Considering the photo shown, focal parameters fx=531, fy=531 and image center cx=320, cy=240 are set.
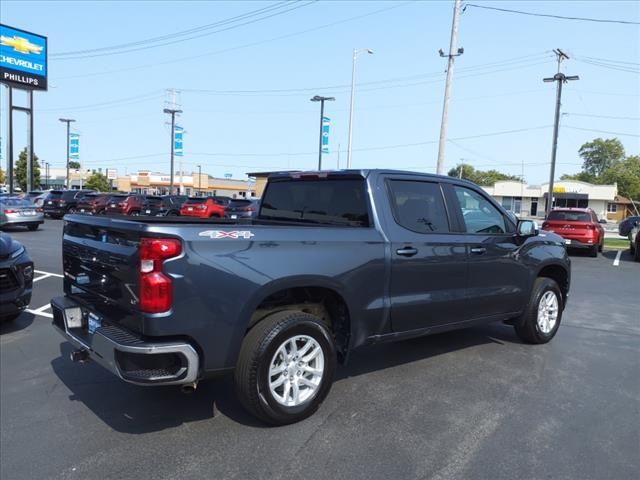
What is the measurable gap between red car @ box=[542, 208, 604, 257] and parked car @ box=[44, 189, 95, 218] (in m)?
25.1

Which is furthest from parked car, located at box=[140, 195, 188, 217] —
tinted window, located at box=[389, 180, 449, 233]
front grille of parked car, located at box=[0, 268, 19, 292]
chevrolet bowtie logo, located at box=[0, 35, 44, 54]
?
tinted window, located at box=[389, 180, 449, 233]

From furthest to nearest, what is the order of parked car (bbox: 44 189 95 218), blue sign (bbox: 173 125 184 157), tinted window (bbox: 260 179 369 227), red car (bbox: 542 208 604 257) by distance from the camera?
blue sign (bbox: 173 125 184 157), parked car (bbox: 44 189 95 218), red car (bbox: 542 208 604 257), tinted window (bbox: 260 179 369 227)

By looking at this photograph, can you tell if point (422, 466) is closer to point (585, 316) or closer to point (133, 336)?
point (133, 336)

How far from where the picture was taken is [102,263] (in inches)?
148

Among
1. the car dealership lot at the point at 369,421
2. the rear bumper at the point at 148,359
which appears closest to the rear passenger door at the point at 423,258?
the car dealership lot at the point at 369,421

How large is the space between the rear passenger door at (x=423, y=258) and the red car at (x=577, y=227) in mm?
13617

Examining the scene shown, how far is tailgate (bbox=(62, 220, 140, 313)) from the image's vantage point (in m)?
3.41

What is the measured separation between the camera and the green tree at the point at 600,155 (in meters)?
123

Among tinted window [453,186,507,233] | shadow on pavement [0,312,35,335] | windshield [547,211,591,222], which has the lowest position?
shadow on pavement [0,312,35,335]

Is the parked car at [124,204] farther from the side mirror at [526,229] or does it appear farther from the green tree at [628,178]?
the green tree at [628,178]

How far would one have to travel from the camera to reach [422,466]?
11.0ft

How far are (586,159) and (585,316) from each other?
136 meters

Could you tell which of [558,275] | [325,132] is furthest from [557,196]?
[558,275]

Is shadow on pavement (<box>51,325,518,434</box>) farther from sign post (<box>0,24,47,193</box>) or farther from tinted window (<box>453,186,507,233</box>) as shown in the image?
sign post (<box>0,24,47,193</box>)
